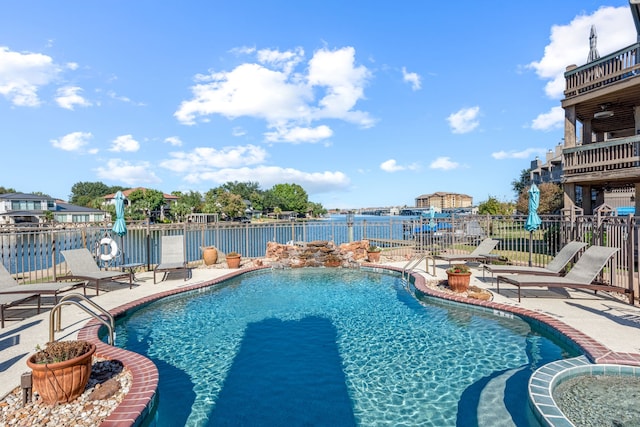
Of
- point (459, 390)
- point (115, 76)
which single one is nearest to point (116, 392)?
point (459, 390)

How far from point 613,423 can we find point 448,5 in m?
16.3

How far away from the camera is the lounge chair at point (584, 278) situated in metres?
6.57

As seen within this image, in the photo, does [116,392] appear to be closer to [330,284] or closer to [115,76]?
[330,284]

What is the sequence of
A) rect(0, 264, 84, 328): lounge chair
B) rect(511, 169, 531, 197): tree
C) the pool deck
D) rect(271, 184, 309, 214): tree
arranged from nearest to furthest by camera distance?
the pool deck < rect(0, 264, 84, 328): lounge chair < rect(511, 169, 531, 197): tree < rect(271, 184, 309, 214): tree

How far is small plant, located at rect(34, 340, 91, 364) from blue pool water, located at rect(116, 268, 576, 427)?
3.45ft

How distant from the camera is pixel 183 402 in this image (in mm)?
3701

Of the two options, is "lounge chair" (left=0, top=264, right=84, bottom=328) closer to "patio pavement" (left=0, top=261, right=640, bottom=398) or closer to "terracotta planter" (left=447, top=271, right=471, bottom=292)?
"patio pavement" (left=0, top=261, right=640, bottom=398)

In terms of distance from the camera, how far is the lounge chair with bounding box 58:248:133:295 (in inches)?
315

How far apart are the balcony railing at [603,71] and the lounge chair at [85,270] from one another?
49.4ft

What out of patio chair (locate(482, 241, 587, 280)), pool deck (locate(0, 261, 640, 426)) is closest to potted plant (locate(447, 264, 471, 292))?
pool deck (locate(0, 261, 640, 426))

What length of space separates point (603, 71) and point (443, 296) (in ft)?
30.9

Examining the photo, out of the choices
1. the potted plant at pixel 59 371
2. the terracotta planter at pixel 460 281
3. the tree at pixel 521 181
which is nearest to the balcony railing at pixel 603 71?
the terracotta planter at pixel 460 281

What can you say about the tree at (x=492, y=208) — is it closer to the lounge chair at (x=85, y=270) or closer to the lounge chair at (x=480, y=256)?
the lounge chair at (x=480, y=256)

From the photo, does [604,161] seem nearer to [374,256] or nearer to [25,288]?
[374,256]
